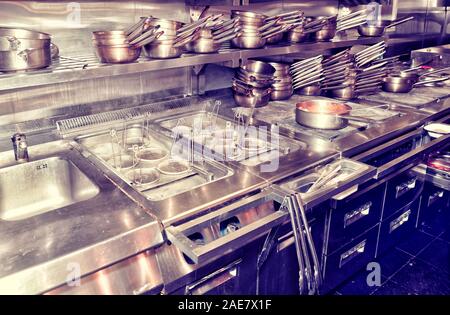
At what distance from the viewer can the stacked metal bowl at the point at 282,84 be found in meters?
2.65

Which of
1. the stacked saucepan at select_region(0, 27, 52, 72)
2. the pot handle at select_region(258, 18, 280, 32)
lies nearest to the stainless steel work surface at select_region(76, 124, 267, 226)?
the stacked saucepan at select_region(0, 27, 52, 72)

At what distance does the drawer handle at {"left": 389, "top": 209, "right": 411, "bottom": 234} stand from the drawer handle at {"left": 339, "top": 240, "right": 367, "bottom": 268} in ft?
1.01

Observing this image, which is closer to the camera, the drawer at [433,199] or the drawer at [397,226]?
the drawer at [397,226]

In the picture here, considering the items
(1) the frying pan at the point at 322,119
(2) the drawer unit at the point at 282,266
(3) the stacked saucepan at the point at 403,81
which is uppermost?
(3) the stacked saucepan at the point at 403,81

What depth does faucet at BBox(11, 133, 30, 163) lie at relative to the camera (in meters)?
1.77

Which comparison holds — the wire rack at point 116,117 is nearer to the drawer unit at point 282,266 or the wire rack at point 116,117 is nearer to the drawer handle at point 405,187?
the drawer unit at point 282,266

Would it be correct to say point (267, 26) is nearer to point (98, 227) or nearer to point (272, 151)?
point (272, 151)

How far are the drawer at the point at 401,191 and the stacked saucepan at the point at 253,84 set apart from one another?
88 cm

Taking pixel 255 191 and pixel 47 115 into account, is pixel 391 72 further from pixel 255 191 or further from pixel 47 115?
pixel 47 115

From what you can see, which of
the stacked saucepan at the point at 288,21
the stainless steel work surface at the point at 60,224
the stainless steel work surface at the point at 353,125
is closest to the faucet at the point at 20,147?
the stainless steel work surface at the point at 60,224

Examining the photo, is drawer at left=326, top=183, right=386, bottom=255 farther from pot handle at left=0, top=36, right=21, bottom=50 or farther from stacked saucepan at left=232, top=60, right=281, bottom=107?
pot handle at left=0, top=36, right=21, bottom=50

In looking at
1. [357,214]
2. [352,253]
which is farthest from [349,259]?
[357,214]
